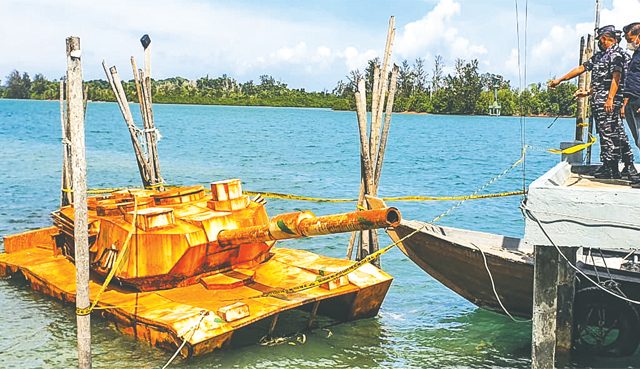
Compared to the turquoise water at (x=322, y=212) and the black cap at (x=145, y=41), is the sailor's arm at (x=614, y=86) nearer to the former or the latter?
the turquoise water at (x=322, y=212)

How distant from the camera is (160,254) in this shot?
9.47 meters

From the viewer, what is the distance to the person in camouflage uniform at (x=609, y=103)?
8.73 m

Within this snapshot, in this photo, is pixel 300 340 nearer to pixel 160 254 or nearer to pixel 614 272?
pixel 160 254

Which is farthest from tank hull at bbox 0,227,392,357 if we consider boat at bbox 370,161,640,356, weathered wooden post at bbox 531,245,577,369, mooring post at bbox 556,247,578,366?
weathered wooden post at bbox 531,245,577,369

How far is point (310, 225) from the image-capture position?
7.93 metres

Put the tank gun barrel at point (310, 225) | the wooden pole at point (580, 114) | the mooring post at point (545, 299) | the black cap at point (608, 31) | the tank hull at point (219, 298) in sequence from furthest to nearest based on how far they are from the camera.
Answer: the wooden pole at point (580, 114) < the black cap at point (608, 31) < the tank hull at point (219, 298) < the tank gun barrel at point (310, 225) < the mooring post at point (545, 299)

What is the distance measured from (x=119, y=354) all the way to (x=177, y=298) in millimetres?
1043

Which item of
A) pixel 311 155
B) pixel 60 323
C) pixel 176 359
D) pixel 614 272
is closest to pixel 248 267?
pixel 176 359

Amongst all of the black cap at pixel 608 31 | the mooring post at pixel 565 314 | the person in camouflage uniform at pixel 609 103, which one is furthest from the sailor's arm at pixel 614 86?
the mooring post at pixel 565 314

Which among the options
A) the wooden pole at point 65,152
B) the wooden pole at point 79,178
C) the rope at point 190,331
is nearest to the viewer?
the wooden pole at point 79,178

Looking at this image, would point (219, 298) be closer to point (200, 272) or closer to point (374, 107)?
point (200, 272)

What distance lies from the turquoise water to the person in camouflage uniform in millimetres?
2590

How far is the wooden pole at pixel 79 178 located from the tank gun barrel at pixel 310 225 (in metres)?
2.24

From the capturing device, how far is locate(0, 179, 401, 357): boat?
28.1 feet
